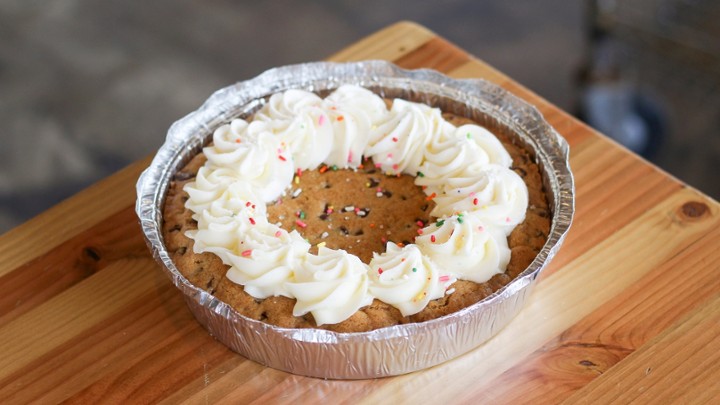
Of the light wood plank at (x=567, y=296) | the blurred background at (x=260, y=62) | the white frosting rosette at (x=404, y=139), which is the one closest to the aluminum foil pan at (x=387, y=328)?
the light wood plank at (x=567, y=296)

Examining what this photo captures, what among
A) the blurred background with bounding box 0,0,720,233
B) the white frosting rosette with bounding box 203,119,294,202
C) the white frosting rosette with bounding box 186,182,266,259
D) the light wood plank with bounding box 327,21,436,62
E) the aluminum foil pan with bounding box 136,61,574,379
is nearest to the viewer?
the aluminum foil pan with bounding box 136,61,574,379

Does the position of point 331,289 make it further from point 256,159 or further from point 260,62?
point 260,62

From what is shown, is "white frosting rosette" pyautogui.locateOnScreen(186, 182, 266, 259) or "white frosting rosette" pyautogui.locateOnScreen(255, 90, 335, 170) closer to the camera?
"white frosting rosette" pyautogui.locateOnScreen(186, 182, 266, 259)

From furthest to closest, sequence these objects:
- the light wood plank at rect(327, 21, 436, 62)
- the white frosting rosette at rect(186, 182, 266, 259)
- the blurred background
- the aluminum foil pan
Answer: the blurred background, the light wood plank at rect(327, 21, 436, 62), the white frosting rosette at rect(186, 182, 266, 259), the aluminum foil pan

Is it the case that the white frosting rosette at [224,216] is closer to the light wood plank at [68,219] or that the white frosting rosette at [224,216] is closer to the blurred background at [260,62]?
the light wood plank at [68,219]

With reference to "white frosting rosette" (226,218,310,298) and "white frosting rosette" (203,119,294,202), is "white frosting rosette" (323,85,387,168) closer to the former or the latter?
"white frosting rosette" (203,119,294,202)

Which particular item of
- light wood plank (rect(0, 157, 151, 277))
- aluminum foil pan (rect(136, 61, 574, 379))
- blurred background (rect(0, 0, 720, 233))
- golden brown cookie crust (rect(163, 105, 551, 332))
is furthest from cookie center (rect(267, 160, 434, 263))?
blurred background (rect(0, 0, 720, 233))
